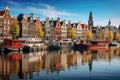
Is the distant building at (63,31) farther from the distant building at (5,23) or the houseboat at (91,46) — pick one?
the distant building at (5,23)

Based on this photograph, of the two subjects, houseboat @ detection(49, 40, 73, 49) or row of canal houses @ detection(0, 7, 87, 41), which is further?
houseboat @ detection(49, 40, 73, 49)

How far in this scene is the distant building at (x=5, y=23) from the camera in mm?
81500

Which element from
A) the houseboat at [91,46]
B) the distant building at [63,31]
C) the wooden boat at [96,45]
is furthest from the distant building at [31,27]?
the distant building at [63,31]

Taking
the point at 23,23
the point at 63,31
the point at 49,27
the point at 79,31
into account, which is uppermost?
the point at 23,23

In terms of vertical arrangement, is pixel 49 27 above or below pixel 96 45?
above

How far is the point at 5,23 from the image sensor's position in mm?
82562

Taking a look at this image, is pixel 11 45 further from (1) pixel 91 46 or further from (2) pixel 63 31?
(2) pixel 63 31

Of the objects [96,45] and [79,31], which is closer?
[96,45]

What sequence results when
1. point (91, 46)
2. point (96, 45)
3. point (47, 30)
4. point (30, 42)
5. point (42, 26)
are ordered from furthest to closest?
point (47, 30) → point (42, 26) → point (96, 45) → point (91, 46) → point (30, 42)

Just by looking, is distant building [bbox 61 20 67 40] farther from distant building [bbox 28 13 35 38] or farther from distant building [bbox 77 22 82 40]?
distant building [bbox 28 13 35 38]

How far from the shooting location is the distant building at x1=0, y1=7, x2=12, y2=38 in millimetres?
81500

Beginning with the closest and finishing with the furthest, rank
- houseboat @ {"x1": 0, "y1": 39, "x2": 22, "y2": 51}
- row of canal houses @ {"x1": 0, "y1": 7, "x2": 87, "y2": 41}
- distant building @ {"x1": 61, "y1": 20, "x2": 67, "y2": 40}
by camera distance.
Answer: houseboat @ {"x1": 0, "y1": 39, "x2": 22, "y2": 51} < row of canal houses @ {"x1": 0, "y1": 7, "x2": 87, "y2": 41} < distant building @ {"x1": 61, "y1": 20, "x2": 67, "y2": 40}

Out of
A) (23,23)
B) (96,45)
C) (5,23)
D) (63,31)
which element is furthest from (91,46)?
(5,23)

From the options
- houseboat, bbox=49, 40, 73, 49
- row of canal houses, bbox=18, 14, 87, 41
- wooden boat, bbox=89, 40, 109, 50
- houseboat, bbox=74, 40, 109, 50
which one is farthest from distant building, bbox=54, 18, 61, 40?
houseboat, bbox=74, 40, 109, 50
